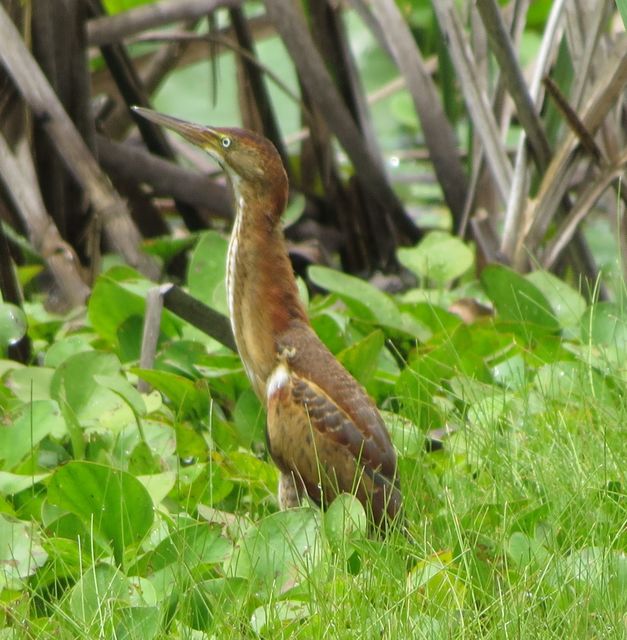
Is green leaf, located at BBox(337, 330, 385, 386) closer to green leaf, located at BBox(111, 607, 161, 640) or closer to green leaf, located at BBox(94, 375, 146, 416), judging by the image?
green leaf, located at BBox(94, 375, 146, 416)

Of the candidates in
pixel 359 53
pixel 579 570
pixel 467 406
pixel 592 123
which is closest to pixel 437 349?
pixel 467 406

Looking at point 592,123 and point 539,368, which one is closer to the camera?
point 539,368

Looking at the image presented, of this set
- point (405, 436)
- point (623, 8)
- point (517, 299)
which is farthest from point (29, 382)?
point (623, 8)

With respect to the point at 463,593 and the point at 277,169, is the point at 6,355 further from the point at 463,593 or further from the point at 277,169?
the point at 463,593

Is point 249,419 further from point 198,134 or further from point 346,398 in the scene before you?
point 198,134

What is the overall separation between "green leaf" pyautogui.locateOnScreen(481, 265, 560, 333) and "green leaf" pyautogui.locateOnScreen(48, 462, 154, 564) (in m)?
1.33

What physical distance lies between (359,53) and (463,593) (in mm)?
5161

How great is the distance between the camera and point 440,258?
4070mm

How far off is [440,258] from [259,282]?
1.02m

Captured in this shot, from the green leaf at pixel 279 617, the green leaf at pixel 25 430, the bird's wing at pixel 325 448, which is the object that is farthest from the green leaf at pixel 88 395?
the green leaf at pixel 279 617

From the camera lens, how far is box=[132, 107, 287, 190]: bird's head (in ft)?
10.3

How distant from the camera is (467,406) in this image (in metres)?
3.20

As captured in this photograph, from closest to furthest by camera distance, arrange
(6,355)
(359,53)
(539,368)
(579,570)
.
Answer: (579,570)
(539,368)
(6,355)
(359,53)

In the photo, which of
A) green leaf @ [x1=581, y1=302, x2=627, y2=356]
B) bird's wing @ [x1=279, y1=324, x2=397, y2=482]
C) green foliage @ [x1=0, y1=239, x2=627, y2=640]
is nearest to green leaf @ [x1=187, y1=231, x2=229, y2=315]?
green foliage @ [x1=0, y1=239, x2=627, y2=640]
